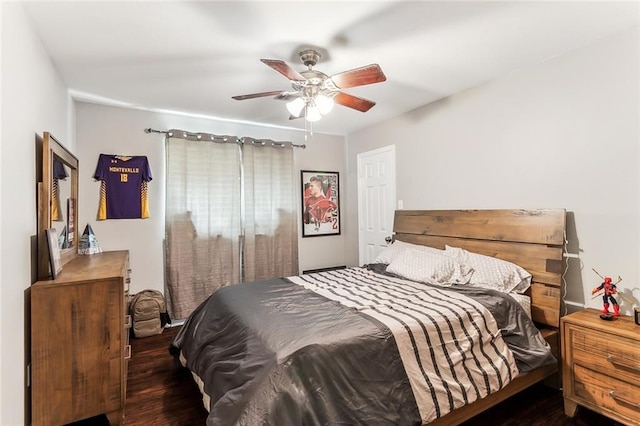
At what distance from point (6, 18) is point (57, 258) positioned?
1327 mm

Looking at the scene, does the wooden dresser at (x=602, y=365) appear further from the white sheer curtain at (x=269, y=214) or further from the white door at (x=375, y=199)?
the white sheer curtain at (x=269, y=214)

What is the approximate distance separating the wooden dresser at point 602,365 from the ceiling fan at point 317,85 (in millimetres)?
2056

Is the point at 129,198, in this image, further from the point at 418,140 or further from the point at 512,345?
the point at 512,345

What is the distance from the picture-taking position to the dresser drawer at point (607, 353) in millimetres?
1836

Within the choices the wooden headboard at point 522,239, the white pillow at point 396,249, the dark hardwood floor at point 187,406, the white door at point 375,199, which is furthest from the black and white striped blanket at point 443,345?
the white door at point 375,199

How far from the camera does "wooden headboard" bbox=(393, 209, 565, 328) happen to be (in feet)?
7.89

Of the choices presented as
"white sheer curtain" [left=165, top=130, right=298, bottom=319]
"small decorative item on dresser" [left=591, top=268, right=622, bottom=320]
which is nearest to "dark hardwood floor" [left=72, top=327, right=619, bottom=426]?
"small decorative item on dresser" [left=591, top=268, right=622, bottom=320]

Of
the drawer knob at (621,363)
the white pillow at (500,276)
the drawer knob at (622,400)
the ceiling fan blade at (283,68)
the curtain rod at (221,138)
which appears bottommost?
the drawer knob at (622,400)

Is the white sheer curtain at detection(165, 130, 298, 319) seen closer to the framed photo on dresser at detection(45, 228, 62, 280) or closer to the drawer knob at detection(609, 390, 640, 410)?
the framed photo on dresser at detection(45, 228, 62, 280)

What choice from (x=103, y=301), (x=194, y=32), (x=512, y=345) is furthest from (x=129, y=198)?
(x=512, y=345)

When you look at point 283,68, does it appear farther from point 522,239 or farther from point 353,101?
point 522,239

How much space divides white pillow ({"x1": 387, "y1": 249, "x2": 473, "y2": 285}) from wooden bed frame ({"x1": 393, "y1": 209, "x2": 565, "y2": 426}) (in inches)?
12.8

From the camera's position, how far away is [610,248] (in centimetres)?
223

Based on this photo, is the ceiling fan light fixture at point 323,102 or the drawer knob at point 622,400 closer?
the drawer knob at point 622,400
